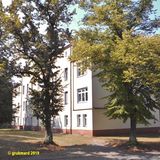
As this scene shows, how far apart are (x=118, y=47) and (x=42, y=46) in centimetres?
632

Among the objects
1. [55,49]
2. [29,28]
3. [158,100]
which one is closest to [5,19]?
[29,28]

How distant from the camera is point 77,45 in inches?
1096

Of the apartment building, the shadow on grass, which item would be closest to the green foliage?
the shadow on grass

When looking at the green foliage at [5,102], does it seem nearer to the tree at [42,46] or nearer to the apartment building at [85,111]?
the tree at [42,46]

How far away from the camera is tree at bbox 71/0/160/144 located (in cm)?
2684

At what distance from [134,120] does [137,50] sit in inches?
257

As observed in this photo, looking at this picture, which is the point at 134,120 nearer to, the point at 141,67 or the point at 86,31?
the point at 141,67

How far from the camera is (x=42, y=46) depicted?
28750 millimetres

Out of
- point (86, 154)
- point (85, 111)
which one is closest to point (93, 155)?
point (86, 154)

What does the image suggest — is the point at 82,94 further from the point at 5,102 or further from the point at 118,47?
the point at 5,102

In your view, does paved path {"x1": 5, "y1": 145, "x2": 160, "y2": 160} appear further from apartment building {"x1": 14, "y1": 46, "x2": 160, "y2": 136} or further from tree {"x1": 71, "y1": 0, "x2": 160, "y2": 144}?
apartment building {"x1": 14, "y1": 46, "x2": 160, "y2": 136}

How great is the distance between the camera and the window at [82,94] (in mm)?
44250

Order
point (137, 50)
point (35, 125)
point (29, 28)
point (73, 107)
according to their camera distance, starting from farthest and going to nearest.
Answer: point (35, 125), point (73, 107), point (29, 28), point (137, 50)

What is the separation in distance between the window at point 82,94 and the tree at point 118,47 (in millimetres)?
14446
